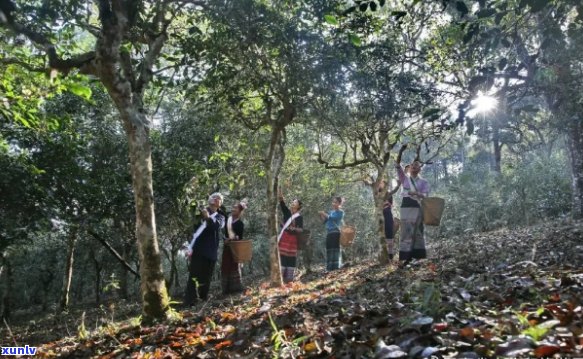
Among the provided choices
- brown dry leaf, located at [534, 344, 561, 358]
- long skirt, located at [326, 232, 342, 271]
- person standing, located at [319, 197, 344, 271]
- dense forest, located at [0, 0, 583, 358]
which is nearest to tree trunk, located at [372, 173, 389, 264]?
dense forest, located at [0, 0, 583, 358]

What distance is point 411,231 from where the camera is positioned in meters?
8.65

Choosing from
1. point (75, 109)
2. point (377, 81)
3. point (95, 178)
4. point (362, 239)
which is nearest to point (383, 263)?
point (377, 81)

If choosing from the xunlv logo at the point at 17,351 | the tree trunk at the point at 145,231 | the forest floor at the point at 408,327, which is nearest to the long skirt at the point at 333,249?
the forest floor at the point at 408,327

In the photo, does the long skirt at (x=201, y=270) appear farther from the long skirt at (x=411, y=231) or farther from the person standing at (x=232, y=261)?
the long skirt at (x=411, y=231)

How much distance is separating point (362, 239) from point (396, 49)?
47.7ft

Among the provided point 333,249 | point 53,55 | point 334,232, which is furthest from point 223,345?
point 333,249

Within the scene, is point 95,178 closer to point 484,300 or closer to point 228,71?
point 228,71

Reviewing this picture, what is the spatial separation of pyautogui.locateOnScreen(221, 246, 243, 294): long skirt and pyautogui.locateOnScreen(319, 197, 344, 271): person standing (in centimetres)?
315

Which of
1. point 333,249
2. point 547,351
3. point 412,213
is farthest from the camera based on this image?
point 333,249

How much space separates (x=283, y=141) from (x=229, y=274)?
3.13 meters

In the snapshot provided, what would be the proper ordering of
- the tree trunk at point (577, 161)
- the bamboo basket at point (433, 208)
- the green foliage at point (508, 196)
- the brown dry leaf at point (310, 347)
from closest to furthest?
the brown dry leaf at point (310, 347)
the bamboo basket at point (433, 208)
the tree trunk at point (577, 161)
the green foliage at point (508, 196)

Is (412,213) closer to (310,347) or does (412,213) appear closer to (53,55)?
(310,347)

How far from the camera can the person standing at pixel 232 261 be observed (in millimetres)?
9719

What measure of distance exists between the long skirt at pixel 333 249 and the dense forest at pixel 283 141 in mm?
2085
